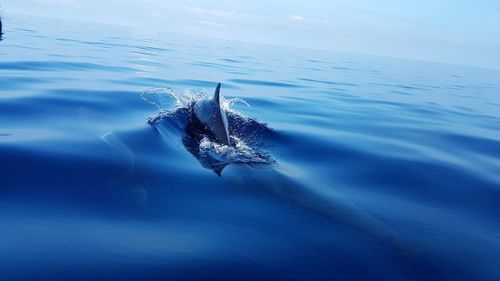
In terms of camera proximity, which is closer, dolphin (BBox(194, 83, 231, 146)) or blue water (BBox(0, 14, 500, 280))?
blue water (BBox(0, 14, 500, 280))

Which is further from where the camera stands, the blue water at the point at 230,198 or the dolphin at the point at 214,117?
the dolphin at the point at 214,117

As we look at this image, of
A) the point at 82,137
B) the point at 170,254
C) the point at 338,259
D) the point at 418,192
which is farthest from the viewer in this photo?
the point at 82,137

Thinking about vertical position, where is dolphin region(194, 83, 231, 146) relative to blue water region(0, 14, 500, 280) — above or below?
above

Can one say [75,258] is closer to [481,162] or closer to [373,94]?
[481,162]

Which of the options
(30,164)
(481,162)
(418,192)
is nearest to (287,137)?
(418,192)

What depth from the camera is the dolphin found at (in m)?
10.0

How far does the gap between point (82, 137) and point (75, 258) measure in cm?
525

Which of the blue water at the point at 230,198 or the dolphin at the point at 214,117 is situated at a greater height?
the dolphin at the point at 214,117

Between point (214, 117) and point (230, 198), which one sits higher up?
point (214, 117)

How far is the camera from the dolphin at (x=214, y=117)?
10.0 m

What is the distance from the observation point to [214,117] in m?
10.4

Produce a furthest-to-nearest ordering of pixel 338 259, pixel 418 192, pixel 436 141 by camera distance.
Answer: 1. pixel 436 141
2. pixel 418 192
3. pixel 338 259

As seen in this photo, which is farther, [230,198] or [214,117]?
[214,117]

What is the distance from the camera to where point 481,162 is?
11773 millimetres
